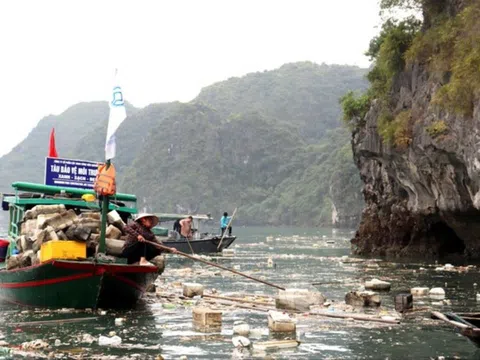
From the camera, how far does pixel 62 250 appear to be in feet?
42.0

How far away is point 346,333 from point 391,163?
804 inches

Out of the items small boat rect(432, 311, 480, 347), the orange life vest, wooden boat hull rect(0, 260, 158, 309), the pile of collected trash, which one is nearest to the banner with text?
the pile of collected trash

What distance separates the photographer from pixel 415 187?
2945cm

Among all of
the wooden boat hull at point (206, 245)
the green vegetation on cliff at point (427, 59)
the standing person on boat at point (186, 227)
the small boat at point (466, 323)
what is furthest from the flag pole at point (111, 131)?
the standing person on boat at point (186, 227)

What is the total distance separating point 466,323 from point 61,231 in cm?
792

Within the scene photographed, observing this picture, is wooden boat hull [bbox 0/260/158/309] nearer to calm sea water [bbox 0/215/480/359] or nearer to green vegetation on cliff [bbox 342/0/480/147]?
calm sea water [bbox 0/215/480/359]

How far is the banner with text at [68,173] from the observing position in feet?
53.7

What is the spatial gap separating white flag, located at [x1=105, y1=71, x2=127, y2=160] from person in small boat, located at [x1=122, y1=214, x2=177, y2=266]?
144 cm

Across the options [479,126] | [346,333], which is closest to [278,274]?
[479,126]

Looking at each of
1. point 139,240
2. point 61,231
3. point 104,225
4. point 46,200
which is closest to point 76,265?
point 104,225

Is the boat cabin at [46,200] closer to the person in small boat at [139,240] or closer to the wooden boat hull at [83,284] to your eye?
the person in small boat at [139,240]

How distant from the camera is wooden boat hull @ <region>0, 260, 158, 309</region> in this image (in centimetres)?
1246

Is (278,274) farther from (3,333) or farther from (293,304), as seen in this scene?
(3,333)

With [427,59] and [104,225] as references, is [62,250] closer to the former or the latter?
[104,225]
